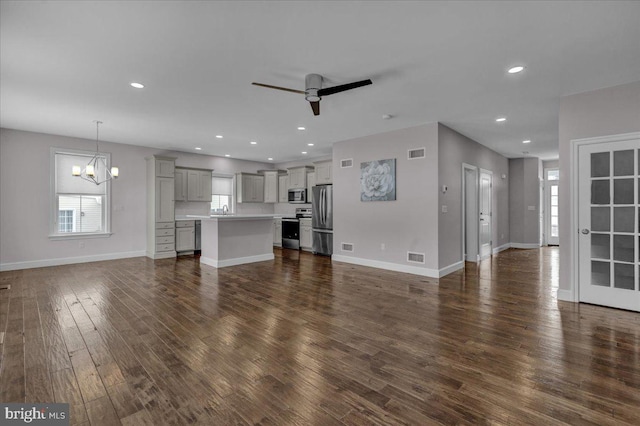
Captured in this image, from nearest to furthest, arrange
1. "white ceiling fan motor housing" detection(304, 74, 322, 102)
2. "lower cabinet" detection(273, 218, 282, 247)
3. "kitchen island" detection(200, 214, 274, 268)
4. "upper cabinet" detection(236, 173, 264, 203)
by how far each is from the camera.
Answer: "white ceiling fan motor housing" detection(304, 74, 322, 102)
"kitchen island" detection(200, 214, 274, 268)
"lower cabinet" detection(273, 218, 282, 247)
"upper cabinet" detection(236, 173, 264, 203)

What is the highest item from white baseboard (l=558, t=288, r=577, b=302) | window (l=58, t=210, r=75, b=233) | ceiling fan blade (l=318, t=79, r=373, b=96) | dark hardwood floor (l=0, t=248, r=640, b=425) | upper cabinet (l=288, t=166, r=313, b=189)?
ceiling fan blade (l=318, t=79, r=373, b=96)

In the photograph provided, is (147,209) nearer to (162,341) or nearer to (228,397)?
(162,341)

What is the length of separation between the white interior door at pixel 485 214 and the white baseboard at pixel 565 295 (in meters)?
2.86

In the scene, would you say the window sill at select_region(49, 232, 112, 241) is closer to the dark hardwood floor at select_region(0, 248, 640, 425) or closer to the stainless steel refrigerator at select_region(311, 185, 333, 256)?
the dark hardwood floor at select_region(0, 248, 640, 425)

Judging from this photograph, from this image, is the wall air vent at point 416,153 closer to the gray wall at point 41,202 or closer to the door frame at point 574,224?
the door frame at point 574,224

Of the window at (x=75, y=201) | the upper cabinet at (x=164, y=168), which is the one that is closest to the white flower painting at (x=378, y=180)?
the upper cabinet at (x=164, y=168)

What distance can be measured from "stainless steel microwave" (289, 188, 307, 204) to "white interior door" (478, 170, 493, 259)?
4.50 m

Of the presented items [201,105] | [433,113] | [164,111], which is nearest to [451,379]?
[433,113]

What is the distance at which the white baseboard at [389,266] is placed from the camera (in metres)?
5.18

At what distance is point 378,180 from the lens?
592 cm

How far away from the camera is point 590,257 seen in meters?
3.75

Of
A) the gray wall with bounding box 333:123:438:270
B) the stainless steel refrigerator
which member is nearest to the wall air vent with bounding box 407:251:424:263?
the gray wall with bounding box 333:123:438:270

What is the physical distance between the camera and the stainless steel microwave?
341 inches

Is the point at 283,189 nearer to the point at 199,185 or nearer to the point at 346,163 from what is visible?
the point at 199,185
